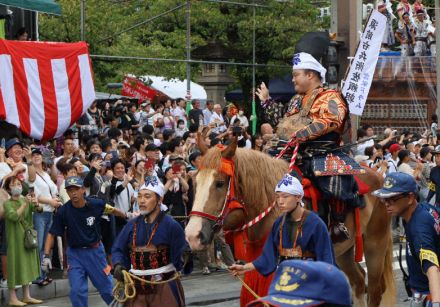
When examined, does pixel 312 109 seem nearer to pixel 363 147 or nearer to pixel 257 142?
pixel 257 142

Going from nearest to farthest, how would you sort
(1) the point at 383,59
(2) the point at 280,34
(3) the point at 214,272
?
(3) the point at 214,272, (1) the point at 383,59, (2) the point at 280,34

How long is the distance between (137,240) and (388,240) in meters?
3.53

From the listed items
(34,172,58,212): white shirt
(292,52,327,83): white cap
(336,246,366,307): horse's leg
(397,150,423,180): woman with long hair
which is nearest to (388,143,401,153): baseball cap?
(397,150,423,180): woman with long hair

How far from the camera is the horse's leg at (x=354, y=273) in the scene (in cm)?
1067

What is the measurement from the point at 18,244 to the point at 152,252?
4.53 metres

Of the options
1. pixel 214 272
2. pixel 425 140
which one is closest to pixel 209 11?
pixel 425 140

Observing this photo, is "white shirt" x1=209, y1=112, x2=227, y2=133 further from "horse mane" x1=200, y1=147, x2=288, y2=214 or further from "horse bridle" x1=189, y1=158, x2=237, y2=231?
"horse bridle" x1=189, y1=158, x2=237, y2=231

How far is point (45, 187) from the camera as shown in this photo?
13688 mm

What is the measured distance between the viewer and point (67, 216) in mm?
11336

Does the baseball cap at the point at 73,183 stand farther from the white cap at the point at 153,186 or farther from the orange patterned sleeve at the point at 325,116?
the orange patterned sleeve at the point at 325,116

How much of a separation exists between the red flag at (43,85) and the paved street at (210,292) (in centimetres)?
315

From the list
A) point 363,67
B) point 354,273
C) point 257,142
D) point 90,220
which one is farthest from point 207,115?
point 354,273

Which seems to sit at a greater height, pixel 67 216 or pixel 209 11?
pixel 209 11

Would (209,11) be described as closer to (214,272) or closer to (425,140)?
(425,140)
